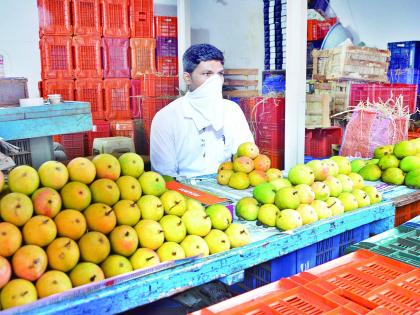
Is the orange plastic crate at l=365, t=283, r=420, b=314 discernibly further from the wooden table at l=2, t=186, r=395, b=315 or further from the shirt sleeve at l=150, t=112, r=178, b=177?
the shirt sleeve at l=150, t=112, r=178, b=177

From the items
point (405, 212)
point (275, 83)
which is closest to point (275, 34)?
point (275, 83)

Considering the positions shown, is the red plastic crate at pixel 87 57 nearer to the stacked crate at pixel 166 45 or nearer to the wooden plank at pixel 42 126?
the stacked crate at pixel 166 45

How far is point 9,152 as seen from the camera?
3613mm

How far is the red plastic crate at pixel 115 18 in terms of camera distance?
6430mm

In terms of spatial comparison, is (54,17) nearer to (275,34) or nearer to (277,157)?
(275,34)

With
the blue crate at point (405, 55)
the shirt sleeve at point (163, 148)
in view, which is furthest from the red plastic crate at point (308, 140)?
the shirt sleeve at point (163, 148)

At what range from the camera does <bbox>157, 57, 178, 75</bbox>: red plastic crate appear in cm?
739

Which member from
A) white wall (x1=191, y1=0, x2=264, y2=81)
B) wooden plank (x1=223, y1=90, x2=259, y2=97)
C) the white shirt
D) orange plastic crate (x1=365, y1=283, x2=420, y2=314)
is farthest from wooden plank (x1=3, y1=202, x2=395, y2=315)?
white wall (x1=191, y1=0, x2=264, y2=81)

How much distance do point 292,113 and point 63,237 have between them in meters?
2.89

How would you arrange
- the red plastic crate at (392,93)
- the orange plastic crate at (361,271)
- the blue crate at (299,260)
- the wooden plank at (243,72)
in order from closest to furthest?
the orange plastic crate at (361,271) < the blue crate at (299,260) < the red plastic crate at (392,93) < the wooden plank at (243,72)

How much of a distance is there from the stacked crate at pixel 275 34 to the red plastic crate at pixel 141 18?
6.70ft

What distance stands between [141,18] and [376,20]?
4402 millimetres

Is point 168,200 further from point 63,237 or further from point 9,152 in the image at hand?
point 9,152

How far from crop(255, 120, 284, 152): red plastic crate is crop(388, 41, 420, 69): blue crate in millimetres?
3355
